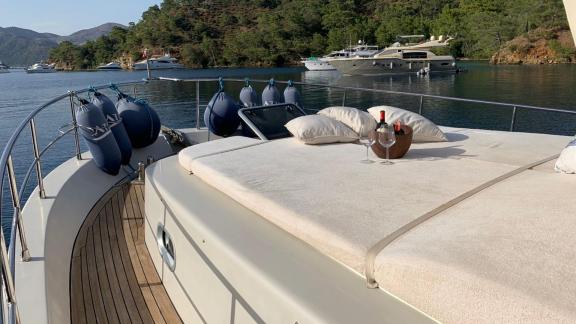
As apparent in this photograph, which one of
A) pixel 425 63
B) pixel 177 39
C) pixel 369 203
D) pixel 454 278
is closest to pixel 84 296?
pixel 369 203

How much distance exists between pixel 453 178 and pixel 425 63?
43836 mm

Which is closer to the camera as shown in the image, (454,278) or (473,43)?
(454,278)

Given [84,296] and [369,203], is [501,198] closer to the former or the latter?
[369,203]

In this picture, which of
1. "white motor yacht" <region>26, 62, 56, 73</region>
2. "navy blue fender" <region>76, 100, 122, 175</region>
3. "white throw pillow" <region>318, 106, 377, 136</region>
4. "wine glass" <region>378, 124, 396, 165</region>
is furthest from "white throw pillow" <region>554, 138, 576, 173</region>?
"white motor yacht" <region>26, 62, 56, 73</region>

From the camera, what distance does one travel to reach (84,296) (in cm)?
263

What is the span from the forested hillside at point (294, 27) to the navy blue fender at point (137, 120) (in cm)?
6295

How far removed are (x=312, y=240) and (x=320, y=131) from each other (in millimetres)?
1490

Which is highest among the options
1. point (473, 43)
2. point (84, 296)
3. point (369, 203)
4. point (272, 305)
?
point (473, 43)

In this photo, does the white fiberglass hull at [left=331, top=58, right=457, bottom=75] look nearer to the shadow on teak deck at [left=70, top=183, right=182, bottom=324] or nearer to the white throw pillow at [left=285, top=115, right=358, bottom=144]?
the white throw pillow at [left=285, top=115, right=358, bottom=144]

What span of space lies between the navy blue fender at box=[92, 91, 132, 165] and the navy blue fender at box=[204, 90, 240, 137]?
1.22 metres

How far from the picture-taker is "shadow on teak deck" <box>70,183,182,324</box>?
8.05 feet

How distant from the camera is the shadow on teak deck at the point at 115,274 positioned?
2453 mm

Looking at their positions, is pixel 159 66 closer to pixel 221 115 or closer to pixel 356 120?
pixel 221 115

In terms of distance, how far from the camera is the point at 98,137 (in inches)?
167
